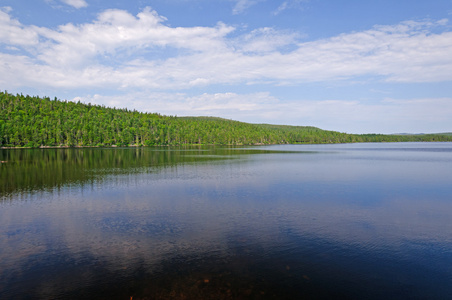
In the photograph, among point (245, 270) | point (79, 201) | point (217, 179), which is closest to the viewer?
point (245, 270)

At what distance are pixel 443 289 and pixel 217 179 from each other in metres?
32.2

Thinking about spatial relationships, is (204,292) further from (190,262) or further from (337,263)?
(337,263)

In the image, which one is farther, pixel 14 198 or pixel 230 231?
pixel 14 198

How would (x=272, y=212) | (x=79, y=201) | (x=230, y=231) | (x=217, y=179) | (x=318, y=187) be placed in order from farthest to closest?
(x=217, y=179), (x=318, y=187), (x=79, y=201), (x=272, y=212), (x=230, y=231)

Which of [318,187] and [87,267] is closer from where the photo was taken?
[87,267]

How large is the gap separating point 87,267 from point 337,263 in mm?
12423

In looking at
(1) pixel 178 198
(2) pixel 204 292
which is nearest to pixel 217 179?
(1) pixel 178 198

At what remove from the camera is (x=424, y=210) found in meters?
25.2

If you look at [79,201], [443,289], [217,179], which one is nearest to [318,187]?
[217,179]

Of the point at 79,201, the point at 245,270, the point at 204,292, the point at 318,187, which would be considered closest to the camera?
the point at 204,292

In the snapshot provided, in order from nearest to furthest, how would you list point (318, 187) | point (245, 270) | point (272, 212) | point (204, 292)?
1. point (204, 292)
2. point (245, 270)
3. point (272, 212)
4. point (318, 187)

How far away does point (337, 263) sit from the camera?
1425cm

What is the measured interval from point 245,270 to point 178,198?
16961 mm

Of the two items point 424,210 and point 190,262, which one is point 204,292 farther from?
point 424,210
